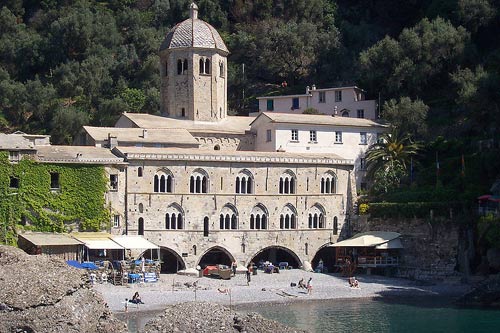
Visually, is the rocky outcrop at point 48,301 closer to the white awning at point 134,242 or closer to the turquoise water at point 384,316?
the turquoise water at point 384,316

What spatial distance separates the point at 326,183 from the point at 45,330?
36.0 m

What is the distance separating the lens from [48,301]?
3102 cm

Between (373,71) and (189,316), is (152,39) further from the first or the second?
(189,316)

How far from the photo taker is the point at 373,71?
2982 inches

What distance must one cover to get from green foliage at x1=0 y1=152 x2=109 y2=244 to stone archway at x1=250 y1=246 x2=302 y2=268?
1069 centimetres

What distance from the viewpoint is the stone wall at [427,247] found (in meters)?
60.2

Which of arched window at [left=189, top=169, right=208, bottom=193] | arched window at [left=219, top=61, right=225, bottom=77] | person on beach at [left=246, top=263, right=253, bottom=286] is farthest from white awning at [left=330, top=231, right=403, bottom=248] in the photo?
arched window at [left=219, top=61, right=225, bottom=77]

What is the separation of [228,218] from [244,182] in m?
2.33

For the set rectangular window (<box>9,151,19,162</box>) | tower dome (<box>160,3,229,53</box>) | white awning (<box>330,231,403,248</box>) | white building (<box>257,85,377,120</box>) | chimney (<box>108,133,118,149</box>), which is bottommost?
white awning (<box>330,231,403,248</box>)

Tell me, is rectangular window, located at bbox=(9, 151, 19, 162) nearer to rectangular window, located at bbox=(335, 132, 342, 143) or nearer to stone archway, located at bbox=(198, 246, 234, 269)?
stone archway, located at bbox=(198, 246, 234, 269)

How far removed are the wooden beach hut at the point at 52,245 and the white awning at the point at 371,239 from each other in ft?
51.8

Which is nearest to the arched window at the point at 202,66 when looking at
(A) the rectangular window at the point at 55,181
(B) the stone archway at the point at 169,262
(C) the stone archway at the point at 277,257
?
(C) the stone archway at the point at 277,257

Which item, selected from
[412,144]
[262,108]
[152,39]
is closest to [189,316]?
[412,144]

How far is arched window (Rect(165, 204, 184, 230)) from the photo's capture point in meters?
60.0
